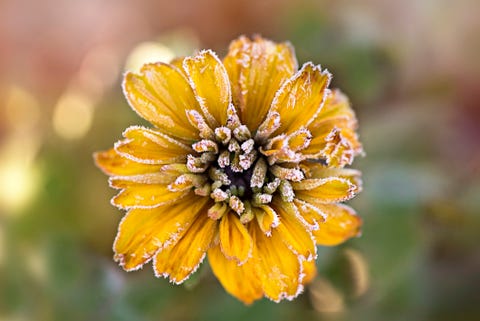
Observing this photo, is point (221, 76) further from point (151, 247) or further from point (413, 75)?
point (413, 75)

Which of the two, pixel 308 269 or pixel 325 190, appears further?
pixel 308 269

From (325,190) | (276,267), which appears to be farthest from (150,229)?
(325,190)

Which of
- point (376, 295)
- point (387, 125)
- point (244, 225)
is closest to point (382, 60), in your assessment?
point (387, 125)

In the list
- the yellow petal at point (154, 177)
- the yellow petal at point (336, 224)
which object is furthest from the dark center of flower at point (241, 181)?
the yellow petal at point (336, 224)

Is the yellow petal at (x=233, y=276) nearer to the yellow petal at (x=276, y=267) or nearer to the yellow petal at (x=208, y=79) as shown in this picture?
the yellow petal at (x=276, y=267)

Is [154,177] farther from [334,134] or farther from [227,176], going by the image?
[334,134]

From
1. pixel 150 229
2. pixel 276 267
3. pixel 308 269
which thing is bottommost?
pixel 308 269

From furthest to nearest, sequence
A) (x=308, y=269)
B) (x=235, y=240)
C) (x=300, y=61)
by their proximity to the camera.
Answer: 1. (x=300, y=61)
2. (x=308, y=269)
3. (x=235, y=240)
